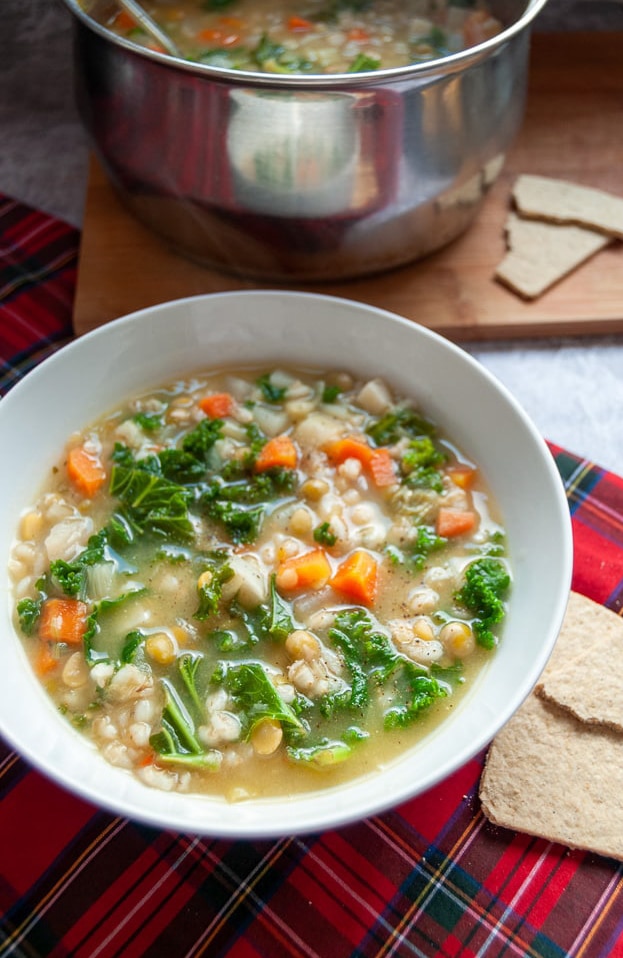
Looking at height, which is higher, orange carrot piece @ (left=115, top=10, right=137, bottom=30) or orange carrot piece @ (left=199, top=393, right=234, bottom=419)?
orange carrot piece @ (left=115, top=10, right=137, bottom=30)

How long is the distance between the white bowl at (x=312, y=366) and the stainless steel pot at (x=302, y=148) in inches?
17.6

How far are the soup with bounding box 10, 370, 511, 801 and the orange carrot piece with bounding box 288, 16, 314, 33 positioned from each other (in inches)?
66.5

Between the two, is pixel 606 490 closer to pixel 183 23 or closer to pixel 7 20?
pixel 183 23

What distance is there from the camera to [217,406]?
309 cm

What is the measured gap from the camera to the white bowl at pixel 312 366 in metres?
2.18

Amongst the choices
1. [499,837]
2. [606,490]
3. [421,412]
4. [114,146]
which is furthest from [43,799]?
[114,146]

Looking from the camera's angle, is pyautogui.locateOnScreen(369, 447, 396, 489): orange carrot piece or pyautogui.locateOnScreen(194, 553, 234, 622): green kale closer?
pyautogui.locateOnScreen(194, 553, 234, 622): green kale

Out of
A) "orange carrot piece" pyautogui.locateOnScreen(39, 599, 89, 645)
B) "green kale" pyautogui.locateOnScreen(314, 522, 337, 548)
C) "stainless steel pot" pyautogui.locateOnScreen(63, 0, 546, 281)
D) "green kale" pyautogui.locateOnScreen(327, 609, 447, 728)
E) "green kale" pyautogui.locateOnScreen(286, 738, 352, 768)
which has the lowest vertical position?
"green kale" pyautogui.locateOnScreen(286, 738, 352, 768)

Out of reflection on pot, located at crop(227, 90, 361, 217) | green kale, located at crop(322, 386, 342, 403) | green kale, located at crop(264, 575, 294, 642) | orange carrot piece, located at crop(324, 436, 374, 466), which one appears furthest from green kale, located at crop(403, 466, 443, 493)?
reflection on pot, located at crop(227, 90, 361, 217)

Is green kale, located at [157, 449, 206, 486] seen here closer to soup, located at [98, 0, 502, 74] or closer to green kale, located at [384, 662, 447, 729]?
green kale, located at [384, 662, 447, 729]

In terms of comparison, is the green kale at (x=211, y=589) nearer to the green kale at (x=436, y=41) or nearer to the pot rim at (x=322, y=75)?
the pot rim at (x=322, y=75)

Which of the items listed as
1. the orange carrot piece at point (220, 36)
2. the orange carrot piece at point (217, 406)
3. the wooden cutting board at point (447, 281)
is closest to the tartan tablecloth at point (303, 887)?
the orange carrot piece at point (217, 406)

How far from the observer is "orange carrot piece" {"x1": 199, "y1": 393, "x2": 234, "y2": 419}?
309 centimetres

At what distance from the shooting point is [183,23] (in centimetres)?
392
